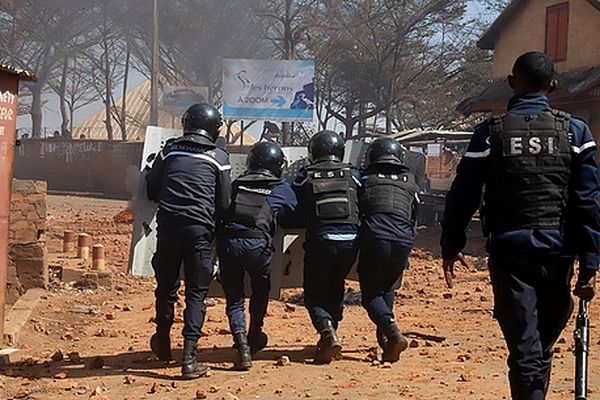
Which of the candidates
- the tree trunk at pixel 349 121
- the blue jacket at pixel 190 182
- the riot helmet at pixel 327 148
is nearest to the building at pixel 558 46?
the riot helmet at pixel 327 148

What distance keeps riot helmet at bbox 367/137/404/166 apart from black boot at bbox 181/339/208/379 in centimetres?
207

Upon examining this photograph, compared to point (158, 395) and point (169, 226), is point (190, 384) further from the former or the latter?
point (169, 226)

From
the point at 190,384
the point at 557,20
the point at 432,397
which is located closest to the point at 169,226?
the point at 190,384

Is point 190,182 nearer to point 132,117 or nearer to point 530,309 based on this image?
point 530,309

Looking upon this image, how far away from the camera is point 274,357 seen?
313 inches

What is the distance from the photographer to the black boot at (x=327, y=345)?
7500 mm

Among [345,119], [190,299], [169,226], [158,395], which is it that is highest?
[345,119]

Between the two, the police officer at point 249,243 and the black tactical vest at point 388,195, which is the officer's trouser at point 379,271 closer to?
the black tactical vest at point 388,195

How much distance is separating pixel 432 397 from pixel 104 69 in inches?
1657

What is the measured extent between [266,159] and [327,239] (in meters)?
0.80

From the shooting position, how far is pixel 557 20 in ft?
68.0

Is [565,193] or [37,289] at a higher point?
[565,193]

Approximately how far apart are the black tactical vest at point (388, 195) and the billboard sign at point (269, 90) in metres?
20.1

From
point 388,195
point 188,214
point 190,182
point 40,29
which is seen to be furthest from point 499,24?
point 40,29
